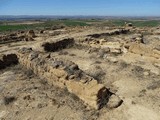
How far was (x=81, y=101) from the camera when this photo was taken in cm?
1100

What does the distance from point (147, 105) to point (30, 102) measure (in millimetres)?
4937

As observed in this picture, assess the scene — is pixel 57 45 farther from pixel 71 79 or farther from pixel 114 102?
pixel 114 102

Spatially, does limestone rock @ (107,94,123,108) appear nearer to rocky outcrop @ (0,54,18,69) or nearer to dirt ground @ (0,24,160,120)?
dirt ground @ (0,24,160,120)

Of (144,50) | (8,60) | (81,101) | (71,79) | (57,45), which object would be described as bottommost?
(57,45)

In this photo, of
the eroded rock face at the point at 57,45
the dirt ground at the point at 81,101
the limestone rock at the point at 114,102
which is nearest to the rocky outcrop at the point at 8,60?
the dirt ground at the point at 81,101

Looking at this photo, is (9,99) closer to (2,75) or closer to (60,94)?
(60,94)

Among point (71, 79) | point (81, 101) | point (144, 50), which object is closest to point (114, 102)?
point (81, 101)

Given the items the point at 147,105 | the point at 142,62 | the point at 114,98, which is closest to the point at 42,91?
the point at 114,98

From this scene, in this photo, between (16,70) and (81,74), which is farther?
(16,70)

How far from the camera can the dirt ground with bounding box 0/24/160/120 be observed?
393 inches

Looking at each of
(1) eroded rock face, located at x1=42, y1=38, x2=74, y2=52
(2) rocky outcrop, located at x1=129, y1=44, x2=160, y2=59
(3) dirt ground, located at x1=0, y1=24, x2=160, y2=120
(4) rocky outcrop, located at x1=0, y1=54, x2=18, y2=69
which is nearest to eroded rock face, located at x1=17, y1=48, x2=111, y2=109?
(3) dirt ground, located at x1=0, y1=24, x2=160, y2=120

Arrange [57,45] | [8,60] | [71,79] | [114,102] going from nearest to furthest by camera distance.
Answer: [114,102] < [71,79] < [8,60] < [57,45]

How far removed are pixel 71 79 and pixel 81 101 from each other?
4.21 feet

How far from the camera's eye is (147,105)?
10648mm
